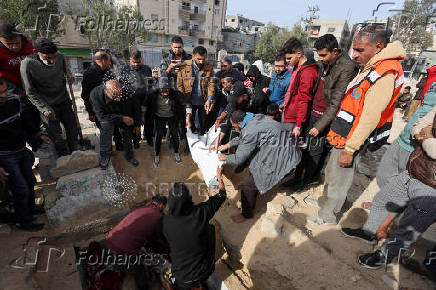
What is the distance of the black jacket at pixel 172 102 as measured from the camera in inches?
154

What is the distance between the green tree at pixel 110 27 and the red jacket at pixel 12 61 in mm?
14946

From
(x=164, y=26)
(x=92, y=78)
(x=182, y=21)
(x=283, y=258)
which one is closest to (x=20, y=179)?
(x=92, y=78)

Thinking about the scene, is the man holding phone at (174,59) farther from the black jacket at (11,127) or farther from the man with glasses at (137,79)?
the black jacket at (11,127)

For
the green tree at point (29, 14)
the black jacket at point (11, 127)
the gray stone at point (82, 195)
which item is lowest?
the gray stone at point (82, 195)

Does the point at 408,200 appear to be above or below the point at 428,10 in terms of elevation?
below

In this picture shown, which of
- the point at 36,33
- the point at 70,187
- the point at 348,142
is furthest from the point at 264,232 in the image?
the point at 36,33

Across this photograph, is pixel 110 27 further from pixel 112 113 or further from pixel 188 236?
pixel 188 236

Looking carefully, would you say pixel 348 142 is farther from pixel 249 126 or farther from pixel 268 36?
pixel 268 36

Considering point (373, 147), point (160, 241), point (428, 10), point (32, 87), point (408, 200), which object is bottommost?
point (160, 241)

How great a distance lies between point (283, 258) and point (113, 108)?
312cm

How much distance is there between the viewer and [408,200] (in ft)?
7.65

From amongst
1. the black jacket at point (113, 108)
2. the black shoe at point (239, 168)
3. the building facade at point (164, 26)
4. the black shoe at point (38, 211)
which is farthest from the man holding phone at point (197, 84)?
the building facade at point (164, 26)

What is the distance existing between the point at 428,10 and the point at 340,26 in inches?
550

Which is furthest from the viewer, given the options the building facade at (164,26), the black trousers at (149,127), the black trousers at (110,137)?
the building facade at (164,26)
